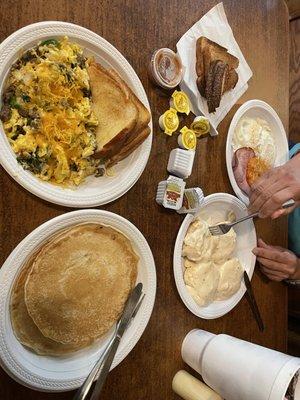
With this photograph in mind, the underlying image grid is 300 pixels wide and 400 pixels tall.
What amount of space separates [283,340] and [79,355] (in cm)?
126

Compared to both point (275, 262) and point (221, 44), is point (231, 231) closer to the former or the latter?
point (275, 262)

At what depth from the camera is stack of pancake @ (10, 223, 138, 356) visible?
1.23 metres

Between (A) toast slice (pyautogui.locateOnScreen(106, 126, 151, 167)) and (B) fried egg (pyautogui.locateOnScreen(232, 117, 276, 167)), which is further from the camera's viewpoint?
(B) fried egg (pyautogui.locateOnScreen(232, 117, 276, 167))

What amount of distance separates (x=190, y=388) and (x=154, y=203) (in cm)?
80

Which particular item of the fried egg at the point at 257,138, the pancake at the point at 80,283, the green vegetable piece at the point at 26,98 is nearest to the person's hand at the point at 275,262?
the fried egg at the point at 257,138

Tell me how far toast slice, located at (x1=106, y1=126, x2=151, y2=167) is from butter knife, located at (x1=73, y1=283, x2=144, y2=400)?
0.52 metres

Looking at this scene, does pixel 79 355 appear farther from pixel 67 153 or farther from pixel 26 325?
pixel 67 153

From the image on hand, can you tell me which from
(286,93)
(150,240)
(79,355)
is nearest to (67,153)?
(150,240)

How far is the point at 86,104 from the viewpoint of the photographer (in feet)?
4.39

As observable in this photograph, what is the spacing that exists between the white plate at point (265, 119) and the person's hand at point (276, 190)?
0.41ft

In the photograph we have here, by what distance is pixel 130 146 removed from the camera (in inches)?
57.0

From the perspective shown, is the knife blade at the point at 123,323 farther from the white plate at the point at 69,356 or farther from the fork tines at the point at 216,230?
the fork tines at the point at 216,230

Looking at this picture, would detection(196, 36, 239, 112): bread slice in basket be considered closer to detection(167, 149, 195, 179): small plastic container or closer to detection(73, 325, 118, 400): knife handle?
detection(167, 149, 195, 179): small plastic container

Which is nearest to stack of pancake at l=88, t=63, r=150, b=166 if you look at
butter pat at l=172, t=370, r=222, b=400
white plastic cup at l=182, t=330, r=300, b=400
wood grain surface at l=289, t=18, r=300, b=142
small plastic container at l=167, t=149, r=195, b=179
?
small plastic container at l=167, t=149, r=195, b=179
